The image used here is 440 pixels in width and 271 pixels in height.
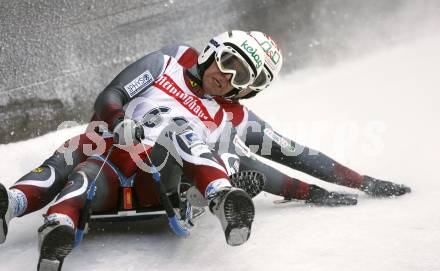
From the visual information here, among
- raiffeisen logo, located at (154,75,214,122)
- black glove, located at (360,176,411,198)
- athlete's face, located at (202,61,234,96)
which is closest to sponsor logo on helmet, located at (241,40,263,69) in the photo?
athlete's face, located at (202,61,234,96)

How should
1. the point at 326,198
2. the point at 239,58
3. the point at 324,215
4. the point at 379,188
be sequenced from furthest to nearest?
the point at 379,188
the point at 326,198
the point at 324,215
the point at 239,58

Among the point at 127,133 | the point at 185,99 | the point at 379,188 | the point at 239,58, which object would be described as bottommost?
the point at 379,188

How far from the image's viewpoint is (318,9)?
7.14 metres

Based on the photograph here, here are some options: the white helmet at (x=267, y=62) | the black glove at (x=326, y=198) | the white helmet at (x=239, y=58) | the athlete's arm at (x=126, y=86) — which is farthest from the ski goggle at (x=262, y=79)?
the black glove at (x=326, y=198)

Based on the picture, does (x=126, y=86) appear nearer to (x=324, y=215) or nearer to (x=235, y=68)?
(x=235, y=68)

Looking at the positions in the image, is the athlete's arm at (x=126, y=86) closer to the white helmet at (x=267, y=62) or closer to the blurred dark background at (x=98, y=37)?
the white helmet at (x=267, y=62)

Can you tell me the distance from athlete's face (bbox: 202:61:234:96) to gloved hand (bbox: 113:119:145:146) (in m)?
0.66

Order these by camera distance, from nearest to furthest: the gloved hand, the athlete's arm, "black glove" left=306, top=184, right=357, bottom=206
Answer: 1. the gloved hand
2. the athlete's arm
3. "black glove" left=306, top=184, right=357, bottom=206

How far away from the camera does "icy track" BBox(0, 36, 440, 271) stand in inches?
127

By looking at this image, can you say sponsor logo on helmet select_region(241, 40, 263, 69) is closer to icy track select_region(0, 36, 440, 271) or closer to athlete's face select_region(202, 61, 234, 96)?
athlete's face select_region(202, 61, 234, 96)

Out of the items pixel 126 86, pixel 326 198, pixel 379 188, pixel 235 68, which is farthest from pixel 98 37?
pixel 379 188

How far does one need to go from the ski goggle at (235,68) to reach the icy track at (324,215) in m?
0.78

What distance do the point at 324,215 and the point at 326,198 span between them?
282 mm

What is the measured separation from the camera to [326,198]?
4195 millimetres
